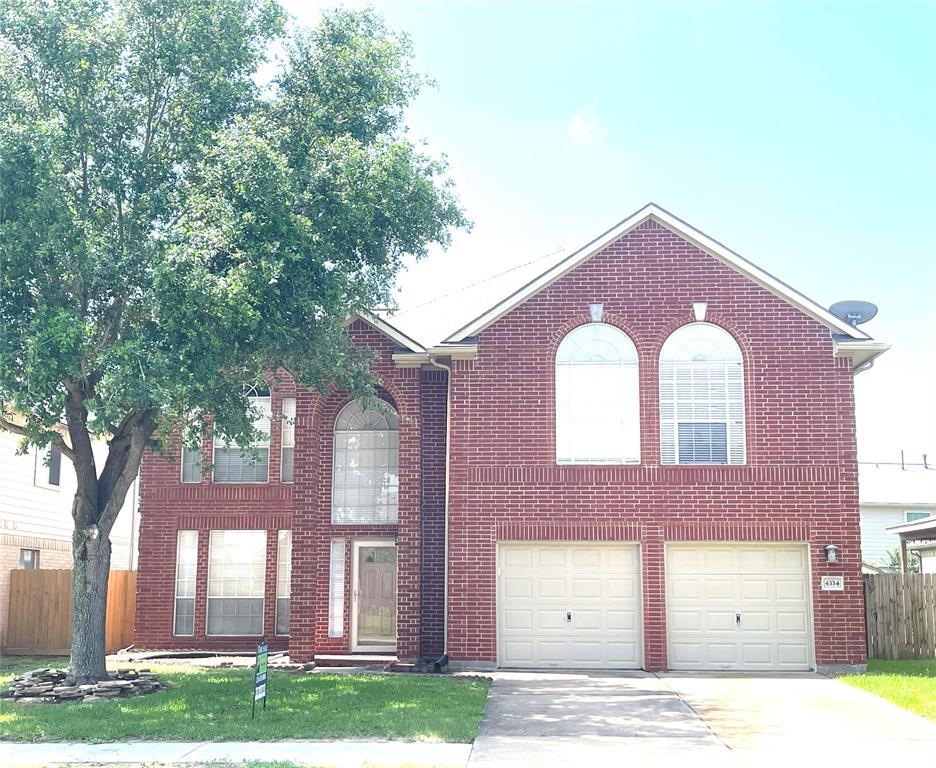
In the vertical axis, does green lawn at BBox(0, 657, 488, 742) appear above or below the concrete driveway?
above

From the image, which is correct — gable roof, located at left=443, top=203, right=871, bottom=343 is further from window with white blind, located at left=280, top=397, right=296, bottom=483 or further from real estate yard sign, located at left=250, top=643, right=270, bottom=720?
real estate yard sign, located at left=250, top=643, right=270, bottom=720

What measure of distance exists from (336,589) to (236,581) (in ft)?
9.09

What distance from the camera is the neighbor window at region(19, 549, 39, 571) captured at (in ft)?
76.6

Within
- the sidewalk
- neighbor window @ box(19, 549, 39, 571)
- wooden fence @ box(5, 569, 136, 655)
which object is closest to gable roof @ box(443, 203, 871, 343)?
the sidewalk

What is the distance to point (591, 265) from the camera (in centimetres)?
1870

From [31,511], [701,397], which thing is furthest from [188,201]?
[31,511]

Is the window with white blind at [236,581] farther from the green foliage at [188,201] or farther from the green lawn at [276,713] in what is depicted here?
the green foliage at [188,201]

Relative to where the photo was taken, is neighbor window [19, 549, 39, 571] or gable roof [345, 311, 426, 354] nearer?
gable roof [345, 311, 426, 354]

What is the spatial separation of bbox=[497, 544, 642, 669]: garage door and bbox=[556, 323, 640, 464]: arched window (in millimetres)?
1659

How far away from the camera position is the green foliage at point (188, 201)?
13391 millimetres

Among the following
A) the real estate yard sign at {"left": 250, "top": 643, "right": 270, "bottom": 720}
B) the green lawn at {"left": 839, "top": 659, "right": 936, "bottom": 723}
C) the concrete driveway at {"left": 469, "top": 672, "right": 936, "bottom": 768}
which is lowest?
the concrete driveway at {"left": 469, "top": 672, "right": 936, "bottom": 768}

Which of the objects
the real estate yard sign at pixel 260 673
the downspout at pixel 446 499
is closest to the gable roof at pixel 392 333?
the downspout at pixel 446 499

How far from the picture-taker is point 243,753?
35.4 feet

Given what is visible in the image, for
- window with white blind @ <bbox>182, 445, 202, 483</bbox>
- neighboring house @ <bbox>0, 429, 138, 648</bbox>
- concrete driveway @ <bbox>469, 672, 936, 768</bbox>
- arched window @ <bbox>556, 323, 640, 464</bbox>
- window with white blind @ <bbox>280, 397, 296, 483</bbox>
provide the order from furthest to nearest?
neighboring house @ <bbox>0, 429, 138, 648</bbox> < window with white blind @ <bbox>182, 445, 202, 483</bbox> < window with white blind @ <bbox>280, 397, 296, 483</bbox> < arched window @ <bbox>556, 323, 640, 464</bbox> < concrete driveway @ <bbox>469, 672, 936, 768</bbox>
